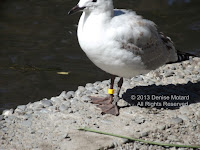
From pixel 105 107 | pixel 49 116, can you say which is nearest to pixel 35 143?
pixel 49 116

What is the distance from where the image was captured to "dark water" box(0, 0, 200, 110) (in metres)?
7.33

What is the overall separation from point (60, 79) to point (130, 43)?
2.77 meters

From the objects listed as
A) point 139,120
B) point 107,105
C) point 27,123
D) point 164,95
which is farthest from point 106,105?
point 27,123

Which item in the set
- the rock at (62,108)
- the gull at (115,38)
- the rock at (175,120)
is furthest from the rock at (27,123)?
the rock at (175,120)

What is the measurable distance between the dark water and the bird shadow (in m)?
1.56

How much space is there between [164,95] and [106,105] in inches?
35.6

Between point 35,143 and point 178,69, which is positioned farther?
point 178,69

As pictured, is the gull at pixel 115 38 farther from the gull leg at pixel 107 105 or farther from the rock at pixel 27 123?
the rock at pixel 27 123

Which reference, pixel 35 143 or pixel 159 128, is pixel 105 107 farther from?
pixel 35 143

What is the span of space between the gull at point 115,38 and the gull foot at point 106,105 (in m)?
0.53

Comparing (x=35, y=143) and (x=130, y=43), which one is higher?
(x=130, y=43)

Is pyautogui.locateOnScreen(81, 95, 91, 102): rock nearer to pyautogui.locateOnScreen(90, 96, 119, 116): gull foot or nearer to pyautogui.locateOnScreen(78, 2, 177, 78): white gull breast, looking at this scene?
pyautogui.locateOnScreen(90, 96, 119, 116): gull foot

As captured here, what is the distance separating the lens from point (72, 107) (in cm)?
561

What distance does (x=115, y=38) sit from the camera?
4.82m
